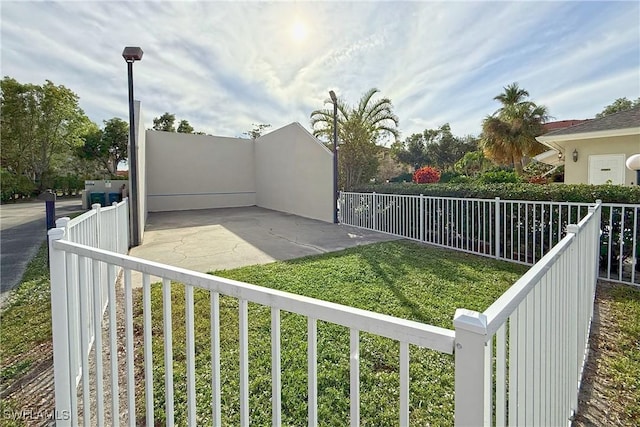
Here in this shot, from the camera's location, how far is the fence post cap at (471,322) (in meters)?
0.68

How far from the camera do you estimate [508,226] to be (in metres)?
5.60

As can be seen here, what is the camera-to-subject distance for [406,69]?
841 cm

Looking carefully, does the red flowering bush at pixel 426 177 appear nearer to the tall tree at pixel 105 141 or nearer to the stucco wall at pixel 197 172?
the stucco wall at pixel 197 172

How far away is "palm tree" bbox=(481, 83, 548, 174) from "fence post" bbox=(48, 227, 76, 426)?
19229mm

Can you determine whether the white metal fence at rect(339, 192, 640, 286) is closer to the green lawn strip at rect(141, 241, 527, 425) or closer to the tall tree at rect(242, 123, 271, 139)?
the green lawn strip at rect(141, 241, 527, 425)

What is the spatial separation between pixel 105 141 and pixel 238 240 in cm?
2507

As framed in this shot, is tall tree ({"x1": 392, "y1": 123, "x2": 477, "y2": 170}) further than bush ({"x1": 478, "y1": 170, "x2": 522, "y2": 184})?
Yes

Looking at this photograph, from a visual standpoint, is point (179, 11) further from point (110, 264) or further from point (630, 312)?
point (630, 312)

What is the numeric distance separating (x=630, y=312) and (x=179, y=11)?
797 cm

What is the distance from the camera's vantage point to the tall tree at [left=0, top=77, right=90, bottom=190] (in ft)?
64.6

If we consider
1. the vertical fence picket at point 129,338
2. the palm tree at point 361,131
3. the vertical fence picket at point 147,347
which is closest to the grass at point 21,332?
the vertical fence picket at point 129,338

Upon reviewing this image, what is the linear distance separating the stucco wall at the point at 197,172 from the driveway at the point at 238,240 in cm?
365

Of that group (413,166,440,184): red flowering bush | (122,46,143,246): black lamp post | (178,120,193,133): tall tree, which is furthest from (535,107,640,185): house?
(178,120,193,133): tall tree

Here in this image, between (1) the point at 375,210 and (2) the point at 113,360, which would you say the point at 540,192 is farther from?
(2) the point at 113,360
